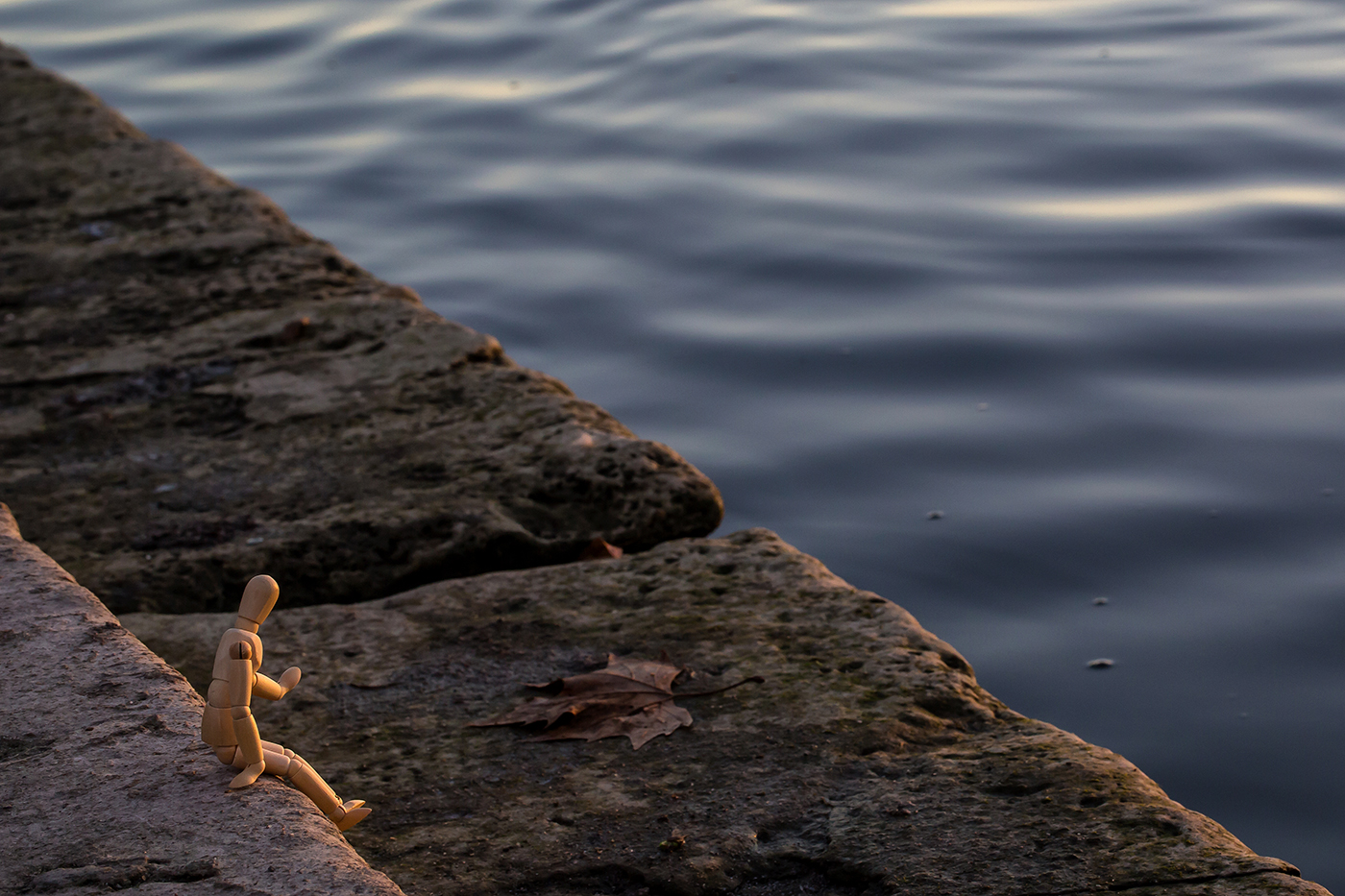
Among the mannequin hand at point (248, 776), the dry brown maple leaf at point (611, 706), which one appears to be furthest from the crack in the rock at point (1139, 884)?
the mannequin hand at point (248, 776)

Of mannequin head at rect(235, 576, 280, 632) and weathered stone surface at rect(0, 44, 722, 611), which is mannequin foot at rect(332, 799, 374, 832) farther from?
weathered stone surface at rect(0, 44, 722, 611)

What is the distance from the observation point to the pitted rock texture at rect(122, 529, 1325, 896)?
1.43 meters

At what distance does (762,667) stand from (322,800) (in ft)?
2.20

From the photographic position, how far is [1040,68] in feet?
17.1

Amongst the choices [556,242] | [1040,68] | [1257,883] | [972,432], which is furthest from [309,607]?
[1040,68]

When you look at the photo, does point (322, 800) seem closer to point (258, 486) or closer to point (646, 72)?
point (258, 486)

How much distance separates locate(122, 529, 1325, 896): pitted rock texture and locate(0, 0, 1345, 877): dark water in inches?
20.7

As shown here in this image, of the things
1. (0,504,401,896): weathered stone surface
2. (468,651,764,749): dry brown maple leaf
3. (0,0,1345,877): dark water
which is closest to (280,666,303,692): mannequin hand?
(0,504,401,896): weathered stone surface

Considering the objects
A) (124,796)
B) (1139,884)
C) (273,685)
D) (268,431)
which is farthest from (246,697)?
(268,431)

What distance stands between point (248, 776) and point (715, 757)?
591 mm

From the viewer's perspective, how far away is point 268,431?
255 cm

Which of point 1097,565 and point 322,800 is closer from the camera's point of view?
point 322,800

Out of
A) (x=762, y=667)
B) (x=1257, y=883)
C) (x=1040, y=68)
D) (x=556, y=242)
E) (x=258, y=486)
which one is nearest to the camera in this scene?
(x=1257, y=883)

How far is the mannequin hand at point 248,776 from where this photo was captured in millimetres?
1290
